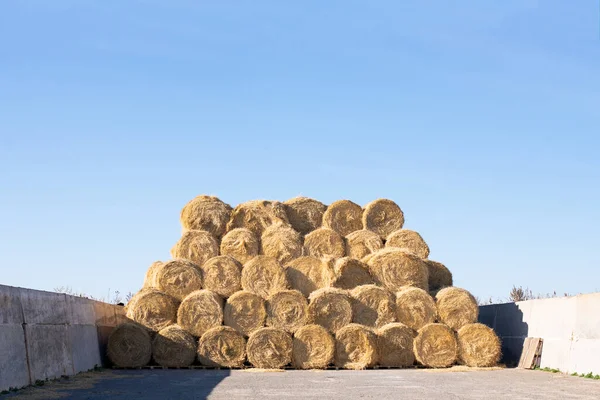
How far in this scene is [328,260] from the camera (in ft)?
56.9

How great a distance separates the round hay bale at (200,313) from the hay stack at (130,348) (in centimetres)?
78

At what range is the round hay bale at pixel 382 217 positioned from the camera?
18.9 metres

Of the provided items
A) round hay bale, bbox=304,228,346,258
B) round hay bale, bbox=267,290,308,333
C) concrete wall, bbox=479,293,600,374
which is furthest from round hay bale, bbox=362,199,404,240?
round hay bale, bbox=267,290,308,333

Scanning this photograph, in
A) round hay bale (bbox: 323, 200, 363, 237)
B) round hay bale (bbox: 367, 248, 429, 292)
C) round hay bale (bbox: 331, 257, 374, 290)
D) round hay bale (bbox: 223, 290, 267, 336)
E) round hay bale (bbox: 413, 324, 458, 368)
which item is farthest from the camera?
round hay bale (bbox: 323, 200, 363, 237)

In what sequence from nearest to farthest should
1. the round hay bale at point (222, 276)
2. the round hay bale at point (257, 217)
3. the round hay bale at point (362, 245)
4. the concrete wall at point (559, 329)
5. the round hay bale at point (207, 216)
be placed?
the concrete wall at point (559, 329) → the round hay bale at point (222, 276) → the round hay bale at point (362, 245) → the round hay bale at point (207, 216) → the round hay bale at point (257, 217)

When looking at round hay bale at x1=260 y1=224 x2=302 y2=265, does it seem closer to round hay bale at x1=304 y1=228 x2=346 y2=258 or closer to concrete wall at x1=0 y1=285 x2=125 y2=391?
round hay bale at x1=304 y1=228 x2=346 y2=258

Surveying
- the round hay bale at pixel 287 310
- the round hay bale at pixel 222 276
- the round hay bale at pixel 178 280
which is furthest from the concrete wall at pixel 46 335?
the round hay bale at pixel 287 310

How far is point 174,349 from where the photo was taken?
1627 centimetres

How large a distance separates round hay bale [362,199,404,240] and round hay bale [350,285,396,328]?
2565 millimetres

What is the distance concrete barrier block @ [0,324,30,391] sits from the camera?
1078cm

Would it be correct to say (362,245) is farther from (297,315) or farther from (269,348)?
(269,348)

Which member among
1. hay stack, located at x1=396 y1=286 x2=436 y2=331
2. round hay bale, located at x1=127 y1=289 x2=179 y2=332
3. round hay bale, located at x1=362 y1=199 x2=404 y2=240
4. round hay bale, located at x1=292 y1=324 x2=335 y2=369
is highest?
round hay bale, located at x1=362 y1=199 x2=404 y2=240

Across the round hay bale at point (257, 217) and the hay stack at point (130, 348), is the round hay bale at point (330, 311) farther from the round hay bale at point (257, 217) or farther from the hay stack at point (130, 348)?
the hay stack at point (130, 348)

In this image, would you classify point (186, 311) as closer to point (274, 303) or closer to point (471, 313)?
point (274, 303)
